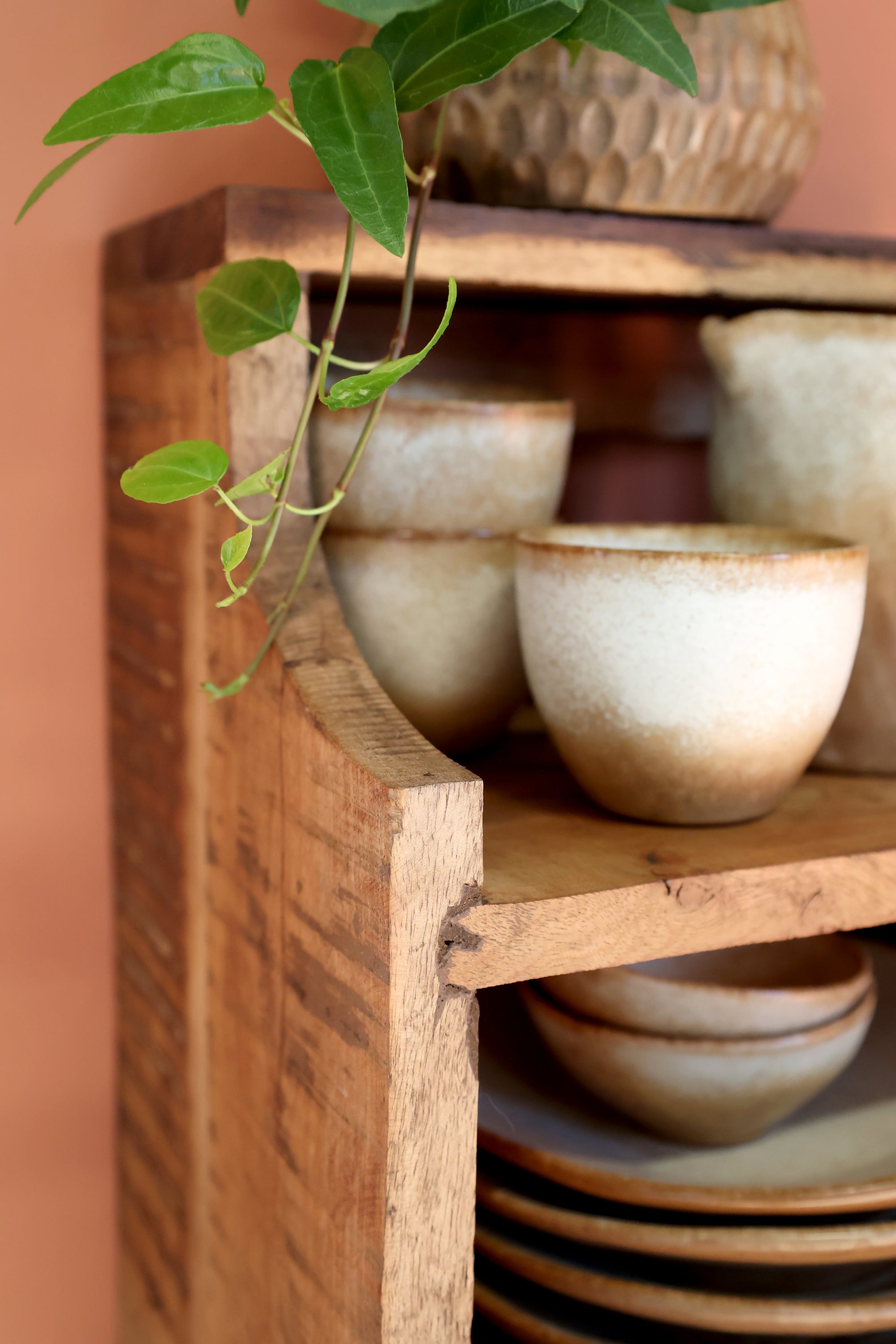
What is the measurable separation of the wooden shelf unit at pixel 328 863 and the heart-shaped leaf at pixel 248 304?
0.11 feet

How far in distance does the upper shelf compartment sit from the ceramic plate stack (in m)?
0.47

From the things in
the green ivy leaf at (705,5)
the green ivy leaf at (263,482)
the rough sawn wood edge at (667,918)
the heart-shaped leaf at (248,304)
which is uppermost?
the green ivy leaf at (705,5)

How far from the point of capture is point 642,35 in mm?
538

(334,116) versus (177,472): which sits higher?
(334,116)

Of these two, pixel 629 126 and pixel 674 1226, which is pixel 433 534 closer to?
pixel 629 126

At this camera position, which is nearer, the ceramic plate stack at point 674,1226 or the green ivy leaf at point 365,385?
the green ivy leaf at point 365,385

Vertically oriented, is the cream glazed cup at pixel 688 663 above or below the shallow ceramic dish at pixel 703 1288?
above

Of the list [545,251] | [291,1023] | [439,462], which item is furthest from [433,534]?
[291,1023]

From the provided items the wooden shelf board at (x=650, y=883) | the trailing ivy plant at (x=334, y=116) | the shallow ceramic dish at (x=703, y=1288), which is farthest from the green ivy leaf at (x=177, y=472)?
the shallow ceramic dish at (x=703, y=1288)

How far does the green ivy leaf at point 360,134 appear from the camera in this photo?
0.47 metres

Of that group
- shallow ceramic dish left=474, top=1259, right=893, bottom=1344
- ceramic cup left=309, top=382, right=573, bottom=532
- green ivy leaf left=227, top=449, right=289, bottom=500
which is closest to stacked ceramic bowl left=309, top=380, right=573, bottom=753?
ceramic cup left=309, top=382, right=573, bottom=532

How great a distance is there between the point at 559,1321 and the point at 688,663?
14.5 inches

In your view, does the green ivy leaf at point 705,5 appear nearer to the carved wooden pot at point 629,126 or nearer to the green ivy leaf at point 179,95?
the carved wooden pot at point 629,126

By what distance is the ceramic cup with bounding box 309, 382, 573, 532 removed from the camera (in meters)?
0.65
